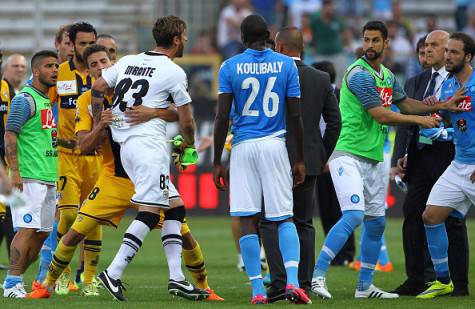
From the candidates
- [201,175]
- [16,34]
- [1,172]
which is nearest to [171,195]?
[1,172]

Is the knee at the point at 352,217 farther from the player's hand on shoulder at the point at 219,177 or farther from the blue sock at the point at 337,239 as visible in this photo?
the player's hand on shoulder at the point at 219,177

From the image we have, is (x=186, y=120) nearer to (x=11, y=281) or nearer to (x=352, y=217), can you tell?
(x=352, y=217)

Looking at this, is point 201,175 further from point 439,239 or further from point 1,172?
A: point 1,172

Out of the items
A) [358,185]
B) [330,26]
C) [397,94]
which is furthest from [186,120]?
[330,26]

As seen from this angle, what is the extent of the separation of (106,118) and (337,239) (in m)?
2.62

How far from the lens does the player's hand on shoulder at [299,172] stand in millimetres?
9984

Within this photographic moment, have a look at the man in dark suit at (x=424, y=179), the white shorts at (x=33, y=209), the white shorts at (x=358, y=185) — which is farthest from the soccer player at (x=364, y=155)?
the white shorts at (x=33, y=209)

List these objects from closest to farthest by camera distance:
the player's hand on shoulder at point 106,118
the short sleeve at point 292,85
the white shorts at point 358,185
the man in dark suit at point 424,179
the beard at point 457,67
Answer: the short sleeve at point 292,85 → the player's hand on shoulder at point 106,118 → the beard at point 457,67 → the white shorts at point 358,185 → the man in dark suit at point 424,179

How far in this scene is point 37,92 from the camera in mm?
10945

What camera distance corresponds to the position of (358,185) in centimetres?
1092

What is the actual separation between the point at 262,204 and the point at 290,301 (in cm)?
96

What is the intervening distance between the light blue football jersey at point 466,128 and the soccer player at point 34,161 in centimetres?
398

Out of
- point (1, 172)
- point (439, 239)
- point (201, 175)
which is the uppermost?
point (1, 172)

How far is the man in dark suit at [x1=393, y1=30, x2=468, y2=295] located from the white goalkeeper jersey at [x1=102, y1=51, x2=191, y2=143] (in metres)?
2.89
